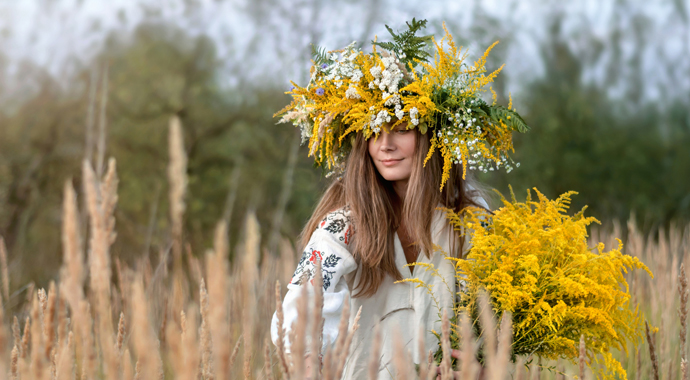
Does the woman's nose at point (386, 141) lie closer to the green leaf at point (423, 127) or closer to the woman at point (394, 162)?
the woman at point (394, 162)

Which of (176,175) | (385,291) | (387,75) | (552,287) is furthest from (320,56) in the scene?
(176,175)

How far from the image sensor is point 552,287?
156cm

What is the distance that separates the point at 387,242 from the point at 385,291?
186 mm

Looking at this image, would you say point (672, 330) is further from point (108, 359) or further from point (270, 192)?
point (270, 192)

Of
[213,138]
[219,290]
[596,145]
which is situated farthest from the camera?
[596,145]

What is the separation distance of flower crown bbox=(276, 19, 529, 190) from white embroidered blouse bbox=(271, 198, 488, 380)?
0.30m

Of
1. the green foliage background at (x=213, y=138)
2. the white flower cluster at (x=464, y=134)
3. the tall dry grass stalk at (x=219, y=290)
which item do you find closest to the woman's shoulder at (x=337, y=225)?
the white flower cluster at (x=464, y=134)

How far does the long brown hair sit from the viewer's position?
1897 millimetres

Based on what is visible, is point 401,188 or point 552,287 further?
point 401,188

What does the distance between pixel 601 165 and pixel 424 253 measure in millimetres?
6710

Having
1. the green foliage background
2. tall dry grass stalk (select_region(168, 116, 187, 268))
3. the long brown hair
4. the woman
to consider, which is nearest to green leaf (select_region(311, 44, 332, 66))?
the woman

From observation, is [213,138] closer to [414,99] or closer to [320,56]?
[320,56]

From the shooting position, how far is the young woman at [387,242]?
1850 millimetres

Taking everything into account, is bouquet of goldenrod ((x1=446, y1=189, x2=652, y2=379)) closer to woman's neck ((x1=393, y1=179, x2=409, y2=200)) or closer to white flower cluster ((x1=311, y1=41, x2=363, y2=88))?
woman's neck ((x1=393, y1=179, x2=409, y2=200))
